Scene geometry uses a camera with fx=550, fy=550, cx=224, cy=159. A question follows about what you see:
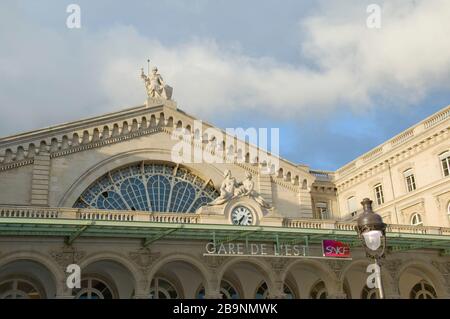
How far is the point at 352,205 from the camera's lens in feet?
150

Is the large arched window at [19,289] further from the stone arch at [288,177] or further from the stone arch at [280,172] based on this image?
the stone arch at [288,177]

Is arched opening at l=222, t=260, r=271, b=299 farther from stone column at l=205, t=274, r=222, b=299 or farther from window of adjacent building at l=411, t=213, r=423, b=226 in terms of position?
window of adjacent building at l=411, t=213, r=423, b=226

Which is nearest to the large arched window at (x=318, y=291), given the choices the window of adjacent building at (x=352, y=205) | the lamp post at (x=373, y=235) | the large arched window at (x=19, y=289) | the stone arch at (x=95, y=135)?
the window of adjacent building at (x=352, y=205)

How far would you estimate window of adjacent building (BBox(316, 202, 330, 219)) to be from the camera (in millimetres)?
46375

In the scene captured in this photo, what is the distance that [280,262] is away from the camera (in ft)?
107

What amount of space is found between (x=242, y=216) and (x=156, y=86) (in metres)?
13.8

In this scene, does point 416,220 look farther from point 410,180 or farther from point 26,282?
point 26,282

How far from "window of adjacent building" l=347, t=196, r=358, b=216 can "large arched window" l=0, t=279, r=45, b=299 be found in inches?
1016

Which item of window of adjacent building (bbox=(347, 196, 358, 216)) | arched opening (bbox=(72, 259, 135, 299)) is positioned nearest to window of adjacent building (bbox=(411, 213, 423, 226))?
window of adjacent building (bbox=(347, 196, 358, 216))

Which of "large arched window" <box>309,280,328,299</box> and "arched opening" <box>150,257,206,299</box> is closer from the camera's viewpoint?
"arched opening" <box>150,257,206,299</box>

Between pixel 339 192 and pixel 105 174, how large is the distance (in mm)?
20746

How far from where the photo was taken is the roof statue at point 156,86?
42.4m
